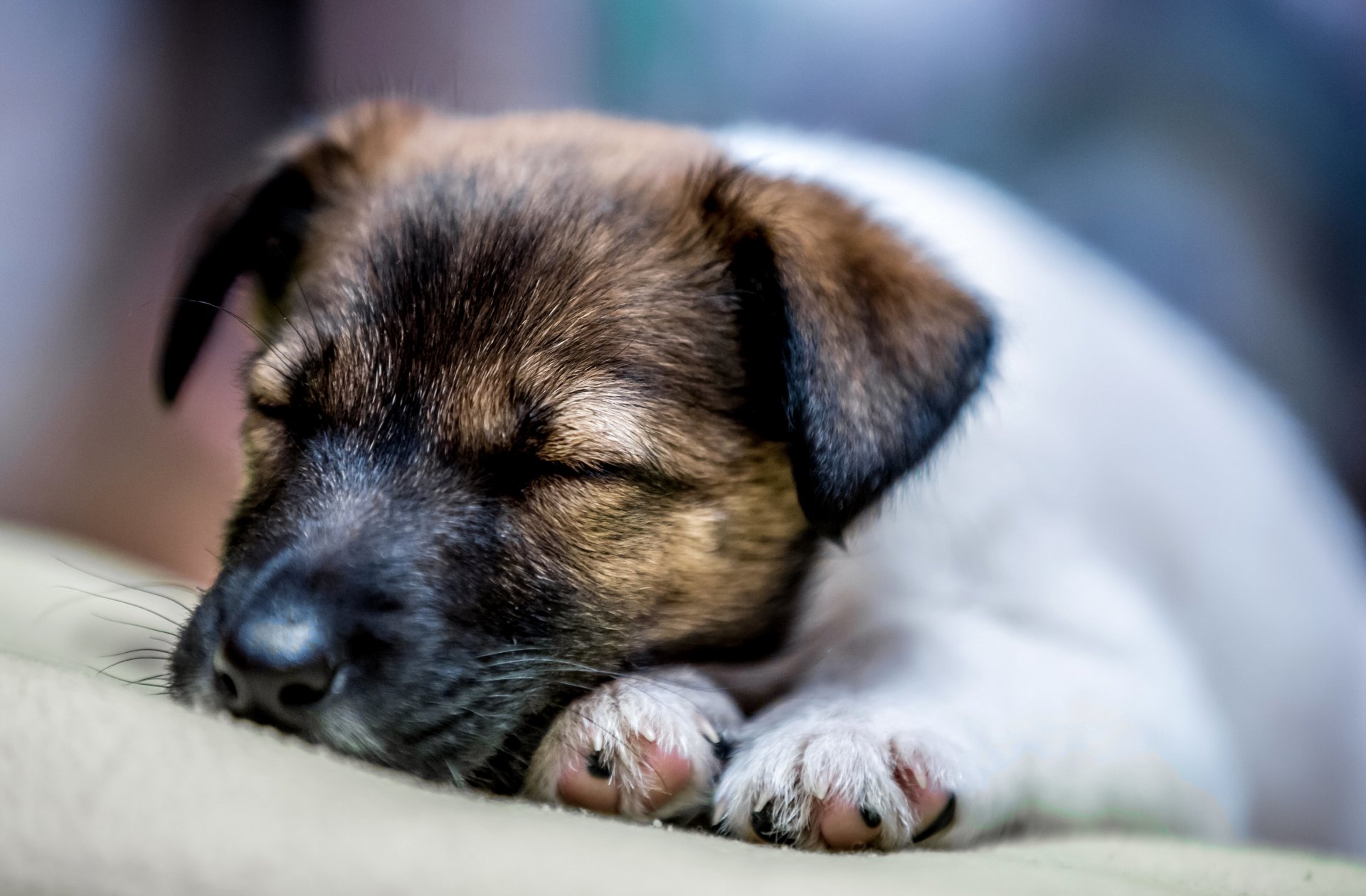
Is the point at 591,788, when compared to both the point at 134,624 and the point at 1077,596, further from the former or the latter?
the point at 1077,596

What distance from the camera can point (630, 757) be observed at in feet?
5.58

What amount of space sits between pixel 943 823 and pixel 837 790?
223 mm

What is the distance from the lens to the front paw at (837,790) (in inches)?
66.0

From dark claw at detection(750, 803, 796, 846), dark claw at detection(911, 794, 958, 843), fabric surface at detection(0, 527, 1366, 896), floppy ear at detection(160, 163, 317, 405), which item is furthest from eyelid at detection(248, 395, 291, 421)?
dark claw at detection(911, 794, 958, 843)

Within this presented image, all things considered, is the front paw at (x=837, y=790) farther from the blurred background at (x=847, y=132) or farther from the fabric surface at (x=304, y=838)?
the blurred background at (x=847, y=132)

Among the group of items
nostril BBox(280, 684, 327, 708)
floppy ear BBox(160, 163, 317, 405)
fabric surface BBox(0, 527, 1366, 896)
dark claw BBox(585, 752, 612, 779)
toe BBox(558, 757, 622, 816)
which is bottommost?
toe BBox(558, 757, 622, 816)

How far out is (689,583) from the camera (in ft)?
6.72

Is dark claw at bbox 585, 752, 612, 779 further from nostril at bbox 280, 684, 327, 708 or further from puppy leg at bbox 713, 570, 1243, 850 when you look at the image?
nostril at bbox 280, 684, 327, 708

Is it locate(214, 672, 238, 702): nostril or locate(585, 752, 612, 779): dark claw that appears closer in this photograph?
Answer: locate(214, 672, 238, 702): nostril

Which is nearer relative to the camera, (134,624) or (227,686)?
(227,686)

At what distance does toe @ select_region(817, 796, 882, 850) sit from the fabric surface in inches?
3.1

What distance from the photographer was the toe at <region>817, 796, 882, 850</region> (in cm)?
167

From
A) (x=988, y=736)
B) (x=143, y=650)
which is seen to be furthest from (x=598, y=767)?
(x=143, y=650)

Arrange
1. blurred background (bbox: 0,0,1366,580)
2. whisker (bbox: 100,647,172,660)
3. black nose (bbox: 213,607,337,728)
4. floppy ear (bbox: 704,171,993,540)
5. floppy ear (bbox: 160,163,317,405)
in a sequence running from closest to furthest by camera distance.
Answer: black nose (bbox: 213,607,337,728)
floppy ear (bbox: 704,171,993,540)
whisker (bbox: 100,647,172,660)
floppy ear (bbox: 160,163,317,405)
blurred background (bbox: 0,0,1366,580)
